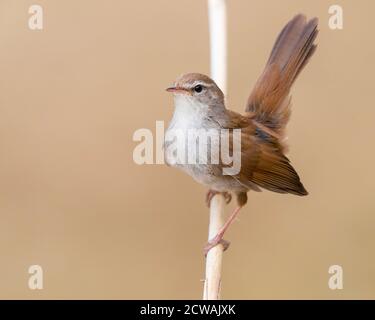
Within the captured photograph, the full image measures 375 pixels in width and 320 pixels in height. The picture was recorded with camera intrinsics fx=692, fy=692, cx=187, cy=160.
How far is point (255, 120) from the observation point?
4719 mm

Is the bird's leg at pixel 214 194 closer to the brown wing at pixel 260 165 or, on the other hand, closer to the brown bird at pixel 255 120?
the brown bird at pixel 255 120

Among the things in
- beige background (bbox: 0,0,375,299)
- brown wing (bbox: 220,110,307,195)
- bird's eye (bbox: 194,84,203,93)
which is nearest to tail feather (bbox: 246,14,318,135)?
brown wing (bbox: 220,110,307,195)

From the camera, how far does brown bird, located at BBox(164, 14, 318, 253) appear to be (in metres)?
4.18

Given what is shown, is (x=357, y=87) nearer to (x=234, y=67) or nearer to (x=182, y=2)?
(x=234, y=67)

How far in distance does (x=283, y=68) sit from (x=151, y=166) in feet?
6.28

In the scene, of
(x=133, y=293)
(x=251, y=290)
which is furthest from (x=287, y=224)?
(x=133, y=293)

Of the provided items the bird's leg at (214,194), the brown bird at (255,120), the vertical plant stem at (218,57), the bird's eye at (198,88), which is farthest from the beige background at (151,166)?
the bird's eye at (198,88)

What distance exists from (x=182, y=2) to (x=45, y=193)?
2.33m

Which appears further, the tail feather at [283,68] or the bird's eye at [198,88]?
the tail feather at [283,68]

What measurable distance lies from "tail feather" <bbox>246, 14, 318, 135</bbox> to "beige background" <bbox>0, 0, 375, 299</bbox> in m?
1.43

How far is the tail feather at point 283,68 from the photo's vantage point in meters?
4.71

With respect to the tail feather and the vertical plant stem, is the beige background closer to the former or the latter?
the tail feather

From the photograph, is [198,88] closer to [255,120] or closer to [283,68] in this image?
[255,120]

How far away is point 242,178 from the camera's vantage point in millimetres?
4355
